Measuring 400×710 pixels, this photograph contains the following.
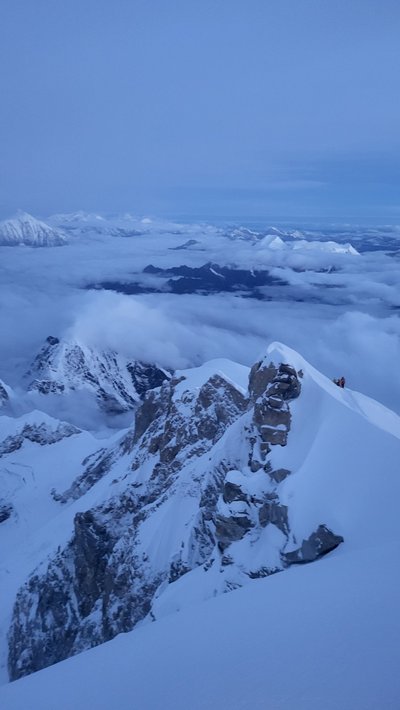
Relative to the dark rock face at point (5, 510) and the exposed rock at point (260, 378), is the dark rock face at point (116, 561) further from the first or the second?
the dark rock face at point (5, 510)

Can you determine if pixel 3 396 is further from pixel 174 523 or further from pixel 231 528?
pixel 231 528

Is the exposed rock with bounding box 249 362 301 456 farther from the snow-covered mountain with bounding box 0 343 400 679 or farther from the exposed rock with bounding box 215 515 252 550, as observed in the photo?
the exposed rock with bounding box 215 515 252 550

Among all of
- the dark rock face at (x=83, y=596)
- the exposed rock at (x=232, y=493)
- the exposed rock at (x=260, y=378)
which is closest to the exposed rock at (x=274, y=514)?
the exposed rock at (x=232, y=493)

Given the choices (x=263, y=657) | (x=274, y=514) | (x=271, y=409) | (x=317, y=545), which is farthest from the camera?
(x=271, y=409)

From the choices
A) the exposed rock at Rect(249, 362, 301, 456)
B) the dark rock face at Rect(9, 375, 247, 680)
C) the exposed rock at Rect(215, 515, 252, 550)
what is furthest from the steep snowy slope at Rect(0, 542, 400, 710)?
the dark rock face at Rect(9, 375, 247, 680)

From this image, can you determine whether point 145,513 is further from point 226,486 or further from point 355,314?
point 355,314

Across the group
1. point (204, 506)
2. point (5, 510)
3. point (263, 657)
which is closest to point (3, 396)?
point (5, 510)

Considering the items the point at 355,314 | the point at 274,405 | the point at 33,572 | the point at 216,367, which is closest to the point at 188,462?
the point at 216,367
